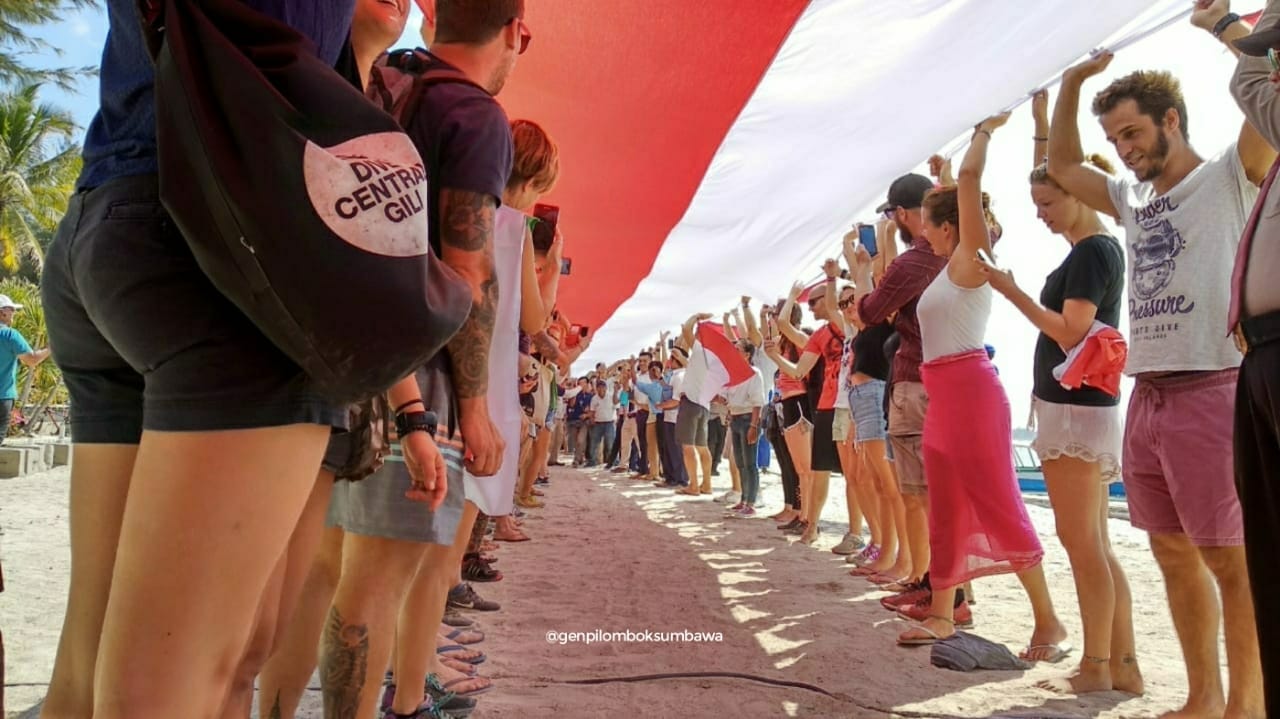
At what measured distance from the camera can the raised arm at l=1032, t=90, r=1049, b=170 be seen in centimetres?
274

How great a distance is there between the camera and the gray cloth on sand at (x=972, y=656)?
2.66 meters

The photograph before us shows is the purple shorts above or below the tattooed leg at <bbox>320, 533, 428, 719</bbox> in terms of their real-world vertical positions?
above

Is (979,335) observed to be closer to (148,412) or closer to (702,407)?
(148,412)

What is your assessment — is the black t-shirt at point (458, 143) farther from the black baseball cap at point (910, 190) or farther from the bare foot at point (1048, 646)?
the black baseball cap at point (910, 190)

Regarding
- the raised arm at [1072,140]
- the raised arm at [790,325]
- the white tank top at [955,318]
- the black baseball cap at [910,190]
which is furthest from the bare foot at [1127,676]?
the raised arm at [790,325]

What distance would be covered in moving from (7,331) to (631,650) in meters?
6.80

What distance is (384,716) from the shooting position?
1871 millimetres

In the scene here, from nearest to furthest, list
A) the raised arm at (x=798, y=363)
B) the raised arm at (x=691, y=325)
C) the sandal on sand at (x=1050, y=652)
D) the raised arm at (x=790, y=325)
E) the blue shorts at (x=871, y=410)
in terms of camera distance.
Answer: the sandal on sand at (x=1050, y=652), the blue shorts at (x=871, y=410), the raised arm at (x=798, y=363), the raised arm at (x=790, y=325), the raised arm at (x=691, y=325)

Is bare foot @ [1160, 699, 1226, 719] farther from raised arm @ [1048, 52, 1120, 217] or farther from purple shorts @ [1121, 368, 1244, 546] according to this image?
raised arm @ [1048, 52, 1120, 217]

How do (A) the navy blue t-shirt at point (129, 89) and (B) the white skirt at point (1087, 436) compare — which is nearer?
(A) the navy blue t-shirt at point (129, 89)

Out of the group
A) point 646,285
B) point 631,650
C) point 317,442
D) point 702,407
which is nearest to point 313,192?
point 317,442

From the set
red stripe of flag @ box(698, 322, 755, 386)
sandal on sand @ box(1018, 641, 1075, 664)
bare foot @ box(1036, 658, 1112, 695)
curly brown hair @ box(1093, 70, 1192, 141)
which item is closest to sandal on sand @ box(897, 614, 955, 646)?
sandal on sand @ box(1018, 641, 1075, 664)

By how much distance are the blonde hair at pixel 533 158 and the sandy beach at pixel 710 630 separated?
1484mm

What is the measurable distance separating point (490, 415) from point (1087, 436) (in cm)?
194
